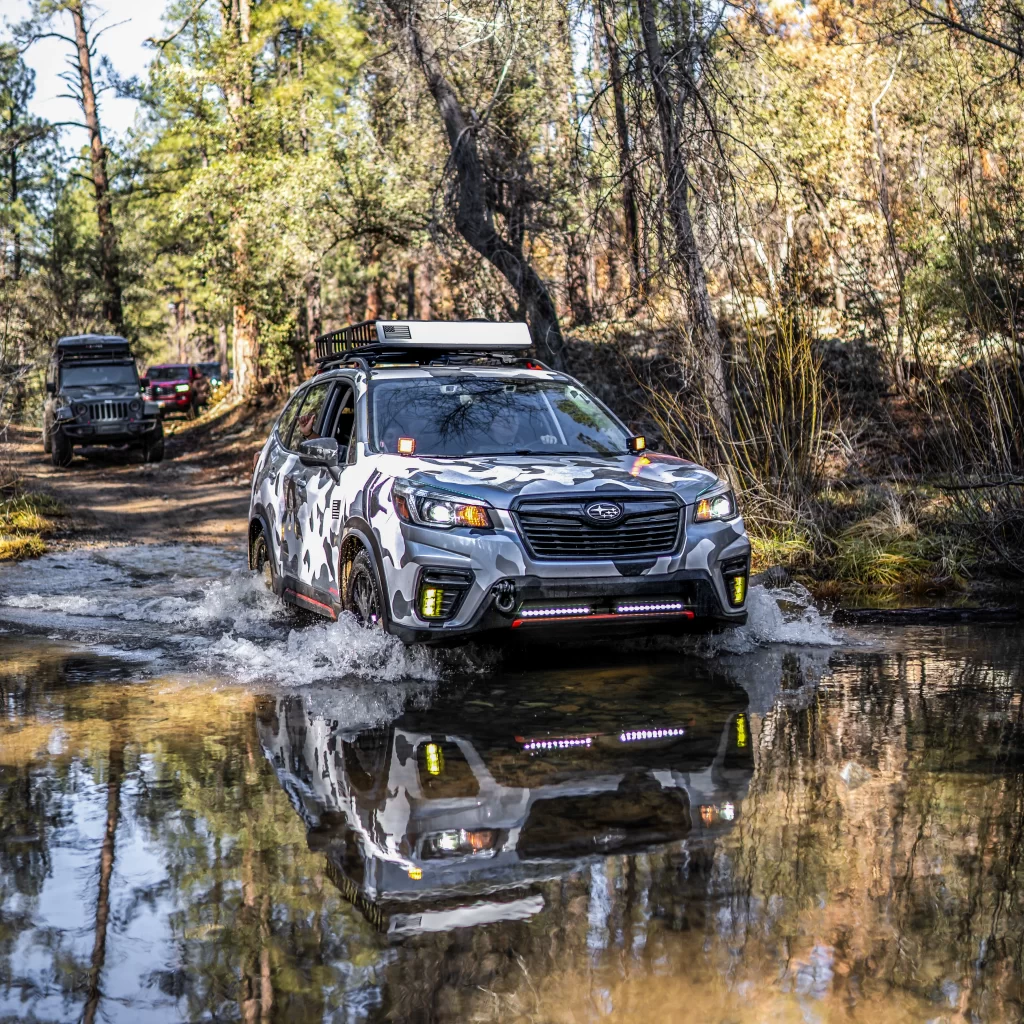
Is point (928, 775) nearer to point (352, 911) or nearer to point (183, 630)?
point (352, 911)

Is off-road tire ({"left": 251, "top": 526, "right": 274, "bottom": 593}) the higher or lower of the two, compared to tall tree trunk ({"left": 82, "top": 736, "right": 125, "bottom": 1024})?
higher

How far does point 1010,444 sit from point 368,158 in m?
15.1

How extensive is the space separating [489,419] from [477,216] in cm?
1036

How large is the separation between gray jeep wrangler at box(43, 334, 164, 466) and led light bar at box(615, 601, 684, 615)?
2476 centimetres

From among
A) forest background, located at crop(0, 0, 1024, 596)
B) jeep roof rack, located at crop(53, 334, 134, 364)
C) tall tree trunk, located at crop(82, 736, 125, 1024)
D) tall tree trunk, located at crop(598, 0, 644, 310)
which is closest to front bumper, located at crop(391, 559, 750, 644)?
tall tree trunk, located at crop(82, 736, 125, 1024)

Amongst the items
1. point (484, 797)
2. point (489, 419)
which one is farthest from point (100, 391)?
point (484, 797)

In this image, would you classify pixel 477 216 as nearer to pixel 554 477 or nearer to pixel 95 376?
pixel 554 477

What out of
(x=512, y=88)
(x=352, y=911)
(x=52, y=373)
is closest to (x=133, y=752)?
(x=352, y=911)

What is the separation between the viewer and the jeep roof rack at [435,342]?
934 centimetres

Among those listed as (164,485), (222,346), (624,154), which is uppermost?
(222,346)

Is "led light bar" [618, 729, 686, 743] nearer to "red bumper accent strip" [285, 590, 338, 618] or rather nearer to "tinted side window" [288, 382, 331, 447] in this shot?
"red bumper accent strip" [285, 590, 338, 618]

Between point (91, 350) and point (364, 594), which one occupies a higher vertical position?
point (91, 350)

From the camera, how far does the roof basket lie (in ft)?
30.6

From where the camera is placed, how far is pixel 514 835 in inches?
192
